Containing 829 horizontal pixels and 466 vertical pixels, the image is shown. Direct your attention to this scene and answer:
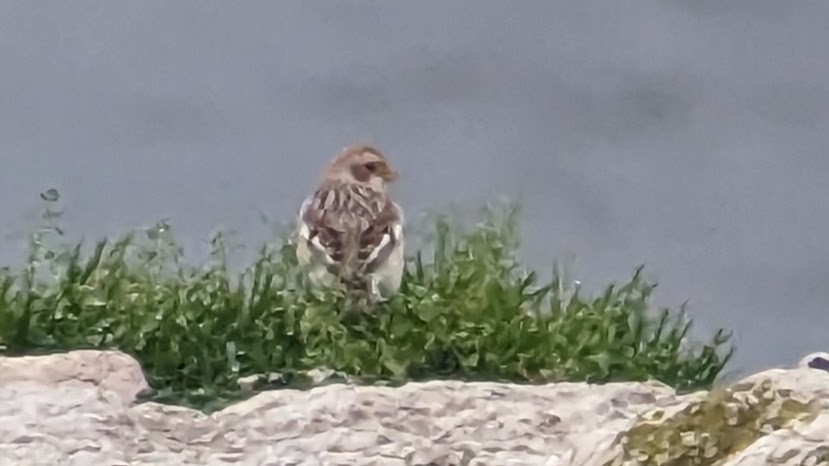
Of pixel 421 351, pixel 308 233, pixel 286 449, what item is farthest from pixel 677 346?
pixel 286 449

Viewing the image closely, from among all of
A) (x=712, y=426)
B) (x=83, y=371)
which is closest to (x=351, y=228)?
(x=83, y=371)

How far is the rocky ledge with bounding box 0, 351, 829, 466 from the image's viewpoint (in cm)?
528

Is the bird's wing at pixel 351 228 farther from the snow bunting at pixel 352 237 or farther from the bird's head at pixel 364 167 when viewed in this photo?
the bird's head at pixel 364 167

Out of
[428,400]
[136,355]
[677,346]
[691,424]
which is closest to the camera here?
[691,424]

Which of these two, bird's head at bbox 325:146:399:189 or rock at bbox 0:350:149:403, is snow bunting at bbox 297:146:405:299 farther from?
rock at bbox 0:350:149:403

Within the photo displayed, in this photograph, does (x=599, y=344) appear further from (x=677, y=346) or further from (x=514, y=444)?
(x=514, y=444)

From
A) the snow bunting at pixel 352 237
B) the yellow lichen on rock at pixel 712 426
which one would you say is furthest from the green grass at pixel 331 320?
the yellow lichen on rock at pixel 712 426

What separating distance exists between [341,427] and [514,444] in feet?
1.72

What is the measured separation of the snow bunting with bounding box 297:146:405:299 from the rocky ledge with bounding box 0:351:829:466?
70cm

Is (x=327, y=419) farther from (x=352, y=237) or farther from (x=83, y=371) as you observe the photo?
(x=352, y=237)

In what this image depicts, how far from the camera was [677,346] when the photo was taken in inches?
261

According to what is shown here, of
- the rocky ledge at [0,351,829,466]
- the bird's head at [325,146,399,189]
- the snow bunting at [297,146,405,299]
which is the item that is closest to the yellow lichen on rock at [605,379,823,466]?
the rocky ledge at [0,351,829,466]

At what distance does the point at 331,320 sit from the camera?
6.52 metres

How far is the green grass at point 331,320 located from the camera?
20.5 ft
